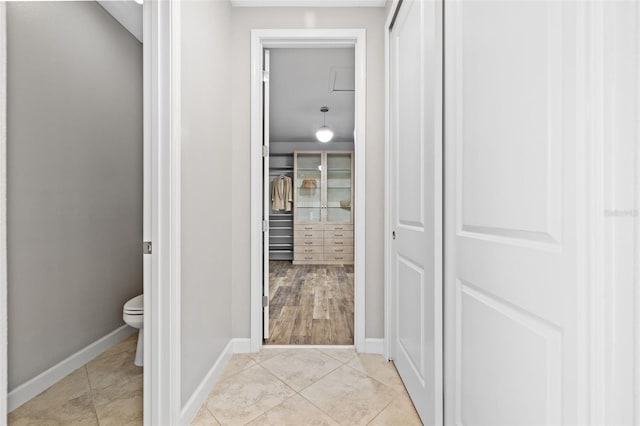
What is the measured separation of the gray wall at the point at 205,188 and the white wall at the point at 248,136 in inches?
3.0

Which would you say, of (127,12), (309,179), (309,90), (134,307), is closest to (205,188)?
(134,307)

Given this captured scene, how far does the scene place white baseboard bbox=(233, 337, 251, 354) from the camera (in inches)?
93.0

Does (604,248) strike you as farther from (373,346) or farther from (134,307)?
(134,307)

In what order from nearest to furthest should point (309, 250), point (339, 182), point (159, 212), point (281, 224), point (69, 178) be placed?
point (159, 212)
point (69, 178)
point (339, 182)
point (309, 250)
point (281, 224)

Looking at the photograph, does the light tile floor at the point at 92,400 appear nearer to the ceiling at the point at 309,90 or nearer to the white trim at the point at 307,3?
→ the white trim at the point at 307,3

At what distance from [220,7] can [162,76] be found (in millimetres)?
1008

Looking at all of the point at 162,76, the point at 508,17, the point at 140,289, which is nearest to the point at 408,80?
the point at 508,17

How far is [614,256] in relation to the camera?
0.63 metres

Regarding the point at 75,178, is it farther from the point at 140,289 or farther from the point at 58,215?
the point at 140,289

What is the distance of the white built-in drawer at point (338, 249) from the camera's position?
6.59 metres

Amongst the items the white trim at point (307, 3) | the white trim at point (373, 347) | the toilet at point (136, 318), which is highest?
the white trim at point (307, 3)

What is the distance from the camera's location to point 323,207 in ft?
21.7

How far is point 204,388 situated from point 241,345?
601mm

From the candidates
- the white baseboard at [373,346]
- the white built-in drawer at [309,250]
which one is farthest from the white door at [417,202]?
the white built-in drawer at [309,250]
